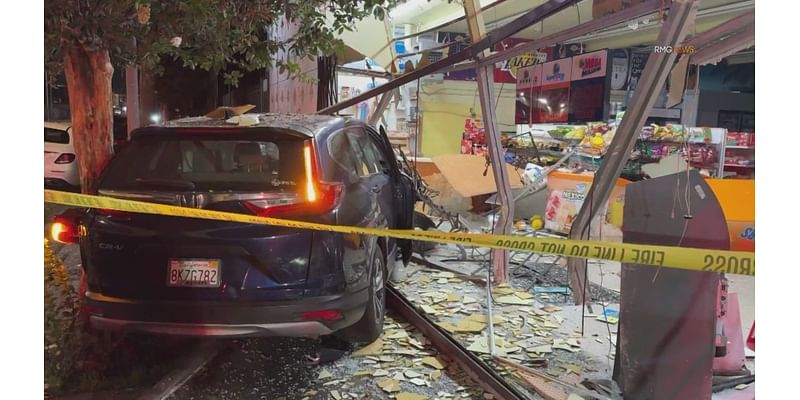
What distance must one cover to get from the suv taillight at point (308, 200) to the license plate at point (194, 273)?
0.37 metres

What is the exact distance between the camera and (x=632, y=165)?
3.73m

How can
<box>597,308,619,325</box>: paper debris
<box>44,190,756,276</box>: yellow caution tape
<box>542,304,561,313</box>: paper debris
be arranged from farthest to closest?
1. <box>542,304,561,313</box>: paper debris
2. <box>597,308,619,325</box>: paper debris
3. <box>44,190,756,276</box>: yellow caution tape

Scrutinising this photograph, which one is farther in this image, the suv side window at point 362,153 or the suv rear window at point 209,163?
the suv side window at point 362,153

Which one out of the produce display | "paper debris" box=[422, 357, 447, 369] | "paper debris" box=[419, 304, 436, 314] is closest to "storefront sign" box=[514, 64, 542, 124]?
the produce display

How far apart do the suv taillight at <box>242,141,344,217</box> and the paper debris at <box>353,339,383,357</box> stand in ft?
3.80

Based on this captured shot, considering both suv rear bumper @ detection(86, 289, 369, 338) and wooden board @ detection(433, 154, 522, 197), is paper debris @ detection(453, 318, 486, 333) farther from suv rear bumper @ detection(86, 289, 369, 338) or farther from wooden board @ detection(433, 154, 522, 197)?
wooden board @ detection(433, 154, 522, 197)

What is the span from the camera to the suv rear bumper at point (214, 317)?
269cm

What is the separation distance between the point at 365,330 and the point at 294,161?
128 centimetres

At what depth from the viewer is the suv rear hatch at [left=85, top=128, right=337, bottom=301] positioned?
2697mm

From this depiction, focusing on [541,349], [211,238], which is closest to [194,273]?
[211,238]

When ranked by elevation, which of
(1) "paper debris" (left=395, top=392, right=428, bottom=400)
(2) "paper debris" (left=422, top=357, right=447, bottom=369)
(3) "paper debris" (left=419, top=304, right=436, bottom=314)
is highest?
(3) "paper debris" (left=419, top=304, right=436, bottom=314)

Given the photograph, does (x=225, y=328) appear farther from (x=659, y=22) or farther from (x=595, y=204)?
(x=659, y=22)

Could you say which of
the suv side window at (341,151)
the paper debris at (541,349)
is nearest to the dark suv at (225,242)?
the suv side window at (341,151)

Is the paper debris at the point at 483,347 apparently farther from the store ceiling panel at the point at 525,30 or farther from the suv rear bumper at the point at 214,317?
the store ceiling panel at the point at 525,30
